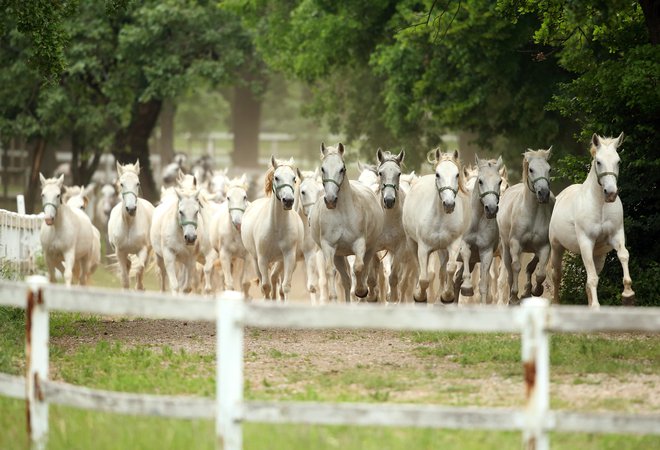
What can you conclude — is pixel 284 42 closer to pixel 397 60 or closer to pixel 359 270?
pixel 397 60

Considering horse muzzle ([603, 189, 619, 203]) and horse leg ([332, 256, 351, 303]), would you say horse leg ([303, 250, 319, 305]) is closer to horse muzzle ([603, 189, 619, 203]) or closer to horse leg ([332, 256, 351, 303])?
horse leg ([332, 256, 351, 303])

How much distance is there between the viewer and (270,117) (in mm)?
94500

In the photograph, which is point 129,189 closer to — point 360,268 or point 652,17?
point 360,268

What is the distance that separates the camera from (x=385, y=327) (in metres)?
8.06

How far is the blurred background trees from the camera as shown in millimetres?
19766

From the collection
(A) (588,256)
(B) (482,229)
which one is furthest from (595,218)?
(B) (482,229)

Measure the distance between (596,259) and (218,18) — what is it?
24328mm

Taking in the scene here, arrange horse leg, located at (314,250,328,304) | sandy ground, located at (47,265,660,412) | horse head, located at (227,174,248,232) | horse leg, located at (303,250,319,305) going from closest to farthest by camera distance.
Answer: sandy ground, located at (47,265,660,412) → horse leg, located at (314,250,328,304) → horse leg, located at (303,250,319,305) → horse head, located at (227,174,248,232)

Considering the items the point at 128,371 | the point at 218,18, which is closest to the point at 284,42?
the point at 218,18

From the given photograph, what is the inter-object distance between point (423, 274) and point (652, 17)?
189 inches

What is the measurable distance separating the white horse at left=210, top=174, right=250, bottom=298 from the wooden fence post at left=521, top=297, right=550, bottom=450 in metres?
15.4

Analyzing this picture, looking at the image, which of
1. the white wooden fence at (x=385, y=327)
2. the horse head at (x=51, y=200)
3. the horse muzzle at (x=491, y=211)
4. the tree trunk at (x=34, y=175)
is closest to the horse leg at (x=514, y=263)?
the horse muzzle at (x=491, y=211)

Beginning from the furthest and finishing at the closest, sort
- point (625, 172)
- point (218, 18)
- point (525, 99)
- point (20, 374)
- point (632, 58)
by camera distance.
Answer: point (218, 18) → point (525, 99) → point (625, 172) → point (632, 58) → point (20, 374)

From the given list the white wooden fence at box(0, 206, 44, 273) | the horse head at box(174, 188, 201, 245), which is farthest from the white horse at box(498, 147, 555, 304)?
the white wooden fence at box(0, 206, 44, 273)
